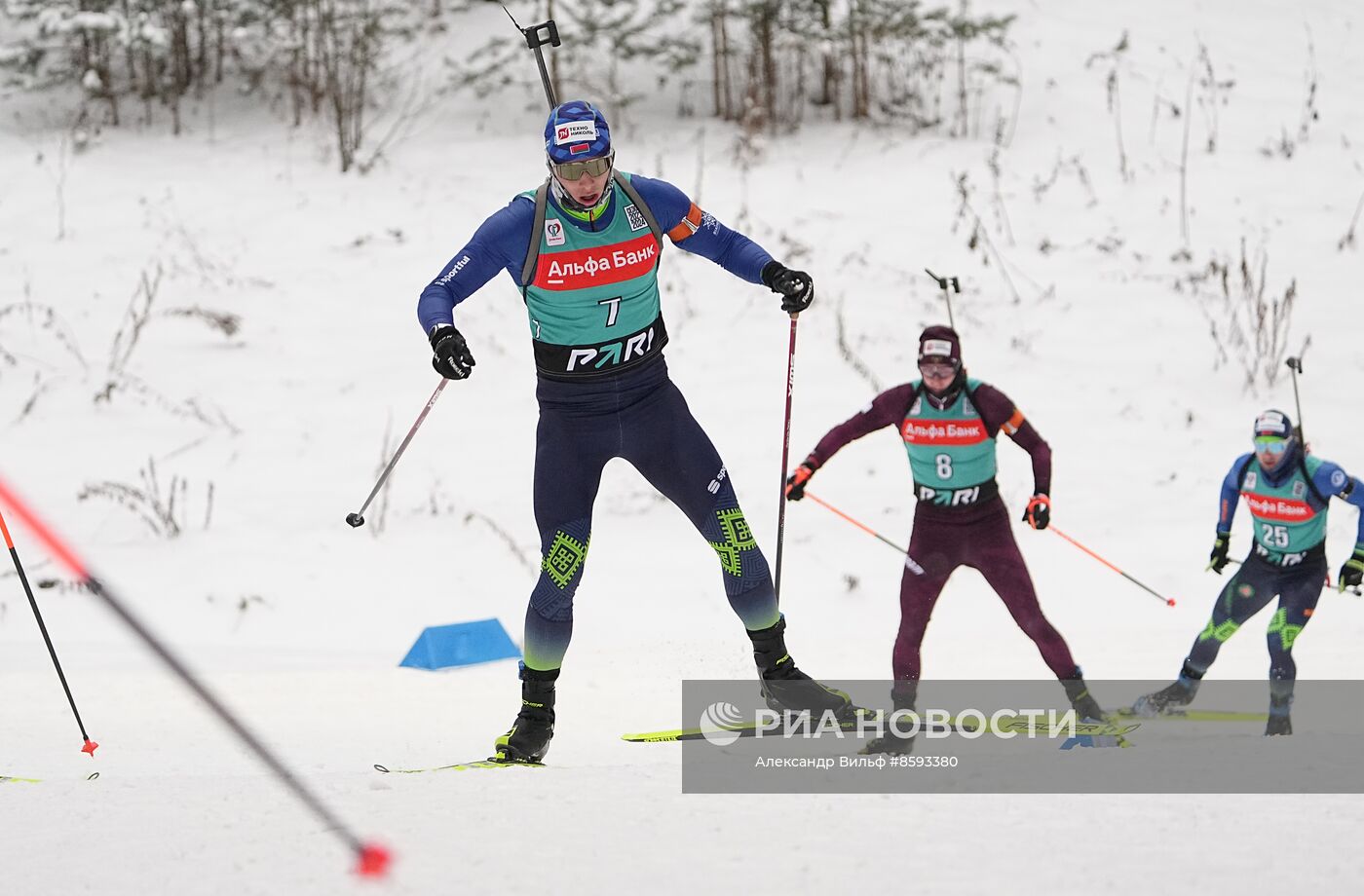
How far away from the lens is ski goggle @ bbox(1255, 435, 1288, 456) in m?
6.20

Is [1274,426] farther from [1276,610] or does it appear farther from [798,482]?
[798,482]

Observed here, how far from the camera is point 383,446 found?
10.1 metres

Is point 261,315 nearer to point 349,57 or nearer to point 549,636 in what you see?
point 349,57

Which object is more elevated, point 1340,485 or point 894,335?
point 1340,485

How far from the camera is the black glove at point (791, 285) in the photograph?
4.93 metres

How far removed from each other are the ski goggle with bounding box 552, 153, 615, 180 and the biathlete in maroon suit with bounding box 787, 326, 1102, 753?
1.97 m

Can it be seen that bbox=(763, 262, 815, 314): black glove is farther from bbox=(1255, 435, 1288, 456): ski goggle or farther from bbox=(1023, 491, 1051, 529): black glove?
bbox=(1255, 435, 1288, 456): ski goggle

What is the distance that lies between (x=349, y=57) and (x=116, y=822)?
11.8 meters

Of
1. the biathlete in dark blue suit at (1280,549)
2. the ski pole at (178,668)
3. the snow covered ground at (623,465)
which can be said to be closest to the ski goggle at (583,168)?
the snow covered ground at (623,465)

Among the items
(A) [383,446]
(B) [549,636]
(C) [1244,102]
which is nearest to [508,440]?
(A) [383,446]

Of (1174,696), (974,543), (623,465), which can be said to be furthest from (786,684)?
(623,465)

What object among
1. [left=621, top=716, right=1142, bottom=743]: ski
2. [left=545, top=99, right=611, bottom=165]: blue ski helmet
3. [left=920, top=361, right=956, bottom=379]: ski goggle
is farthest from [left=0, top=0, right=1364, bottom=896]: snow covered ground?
[left=545, top=99, right=611, bottom=165]: blue ski helmet

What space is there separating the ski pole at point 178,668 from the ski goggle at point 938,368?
3.49 metres

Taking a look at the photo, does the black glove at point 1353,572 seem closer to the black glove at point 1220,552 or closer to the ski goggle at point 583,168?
the black glove at point 1220,552
